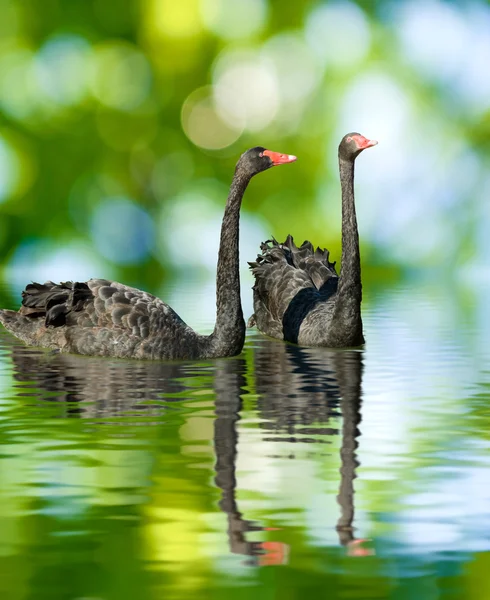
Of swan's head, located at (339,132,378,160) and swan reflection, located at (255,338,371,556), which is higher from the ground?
swan's head, located at (339,132,378,160)

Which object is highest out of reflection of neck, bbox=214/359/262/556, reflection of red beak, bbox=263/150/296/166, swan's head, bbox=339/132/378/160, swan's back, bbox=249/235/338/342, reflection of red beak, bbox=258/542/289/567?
swan's head, bbox=339/132/378/160

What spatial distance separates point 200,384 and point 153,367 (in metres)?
0.76

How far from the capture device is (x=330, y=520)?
587cm

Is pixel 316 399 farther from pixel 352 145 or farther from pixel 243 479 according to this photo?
pixel 352 145

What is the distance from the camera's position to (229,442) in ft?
24.4

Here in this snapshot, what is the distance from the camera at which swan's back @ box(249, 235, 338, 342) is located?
479 inches

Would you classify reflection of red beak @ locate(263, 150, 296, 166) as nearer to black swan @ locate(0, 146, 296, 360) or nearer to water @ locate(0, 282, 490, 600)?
black swan @ locate(0, 146, 296, 360)

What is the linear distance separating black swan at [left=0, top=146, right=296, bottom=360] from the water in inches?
5.5

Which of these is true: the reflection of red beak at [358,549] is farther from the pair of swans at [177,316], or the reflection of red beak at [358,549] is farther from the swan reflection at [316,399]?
the pair of swans at [177,316]

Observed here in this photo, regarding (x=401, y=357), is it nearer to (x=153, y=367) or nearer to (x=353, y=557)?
(x=153, y=367)

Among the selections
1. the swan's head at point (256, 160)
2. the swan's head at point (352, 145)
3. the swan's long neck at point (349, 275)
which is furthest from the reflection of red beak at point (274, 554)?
the swan's head at point (352, 145)

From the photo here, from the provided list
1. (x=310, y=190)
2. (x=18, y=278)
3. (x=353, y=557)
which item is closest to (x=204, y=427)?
(x=353, y=557)

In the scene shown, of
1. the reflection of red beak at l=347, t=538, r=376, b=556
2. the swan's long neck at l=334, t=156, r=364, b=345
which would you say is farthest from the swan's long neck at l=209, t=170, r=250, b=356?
the reflection of red beak at l=347, t=538, r=376, b=556

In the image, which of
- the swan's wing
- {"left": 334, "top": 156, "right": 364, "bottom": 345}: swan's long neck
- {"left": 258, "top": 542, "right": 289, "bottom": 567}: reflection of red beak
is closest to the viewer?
{"left": 258, "top": 542, "right": 289, "bottom": 567}: reflection of red beak
